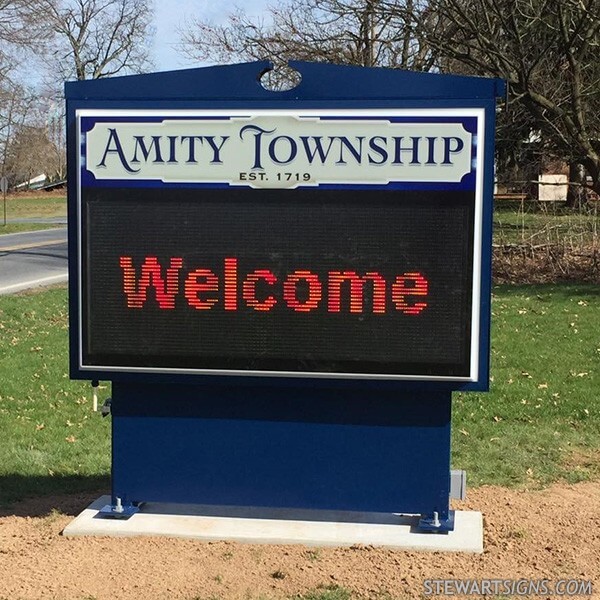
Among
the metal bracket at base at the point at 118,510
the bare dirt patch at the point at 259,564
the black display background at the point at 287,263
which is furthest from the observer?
the metal bracket at base at the point at 118,510

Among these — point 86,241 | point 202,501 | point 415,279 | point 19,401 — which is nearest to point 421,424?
point 415,279

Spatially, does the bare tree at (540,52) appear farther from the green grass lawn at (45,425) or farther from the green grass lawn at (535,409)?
the green grass lawn at (45,425)

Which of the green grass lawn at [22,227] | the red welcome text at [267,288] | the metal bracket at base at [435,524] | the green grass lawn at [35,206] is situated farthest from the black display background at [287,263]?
the green grass lawn at [35,206]

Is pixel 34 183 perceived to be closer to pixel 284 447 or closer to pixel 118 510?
pixel 118 510

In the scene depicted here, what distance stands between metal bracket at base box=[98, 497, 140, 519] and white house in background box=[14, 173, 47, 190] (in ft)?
256

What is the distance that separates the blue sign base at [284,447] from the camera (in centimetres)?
470

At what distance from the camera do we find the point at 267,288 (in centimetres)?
448

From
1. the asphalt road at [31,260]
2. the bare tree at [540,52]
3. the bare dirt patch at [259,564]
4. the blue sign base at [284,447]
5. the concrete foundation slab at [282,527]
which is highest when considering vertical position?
the bare tree at [540,52]

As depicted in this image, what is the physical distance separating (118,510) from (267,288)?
1.48 m

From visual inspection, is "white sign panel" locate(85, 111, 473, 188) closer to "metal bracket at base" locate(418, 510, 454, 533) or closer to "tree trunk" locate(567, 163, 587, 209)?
"metal bracket at base" locate(418, 510, 454, 533)

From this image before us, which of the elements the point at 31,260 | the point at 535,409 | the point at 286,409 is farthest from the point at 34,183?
the point at 286,409

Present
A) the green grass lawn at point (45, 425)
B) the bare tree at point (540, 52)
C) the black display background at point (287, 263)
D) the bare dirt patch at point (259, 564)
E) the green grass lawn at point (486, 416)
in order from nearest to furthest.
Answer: the bare dirt patch at point (259, 564) → the black display background at point (287, 263) → the green grass lawn at point (45, 425) → the green grass lawn at point (486, 416) → the bare tree at point (540, 52)

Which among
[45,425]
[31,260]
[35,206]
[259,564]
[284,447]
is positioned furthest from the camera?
[35,206]

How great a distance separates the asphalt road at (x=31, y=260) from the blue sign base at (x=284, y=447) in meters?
12.7
